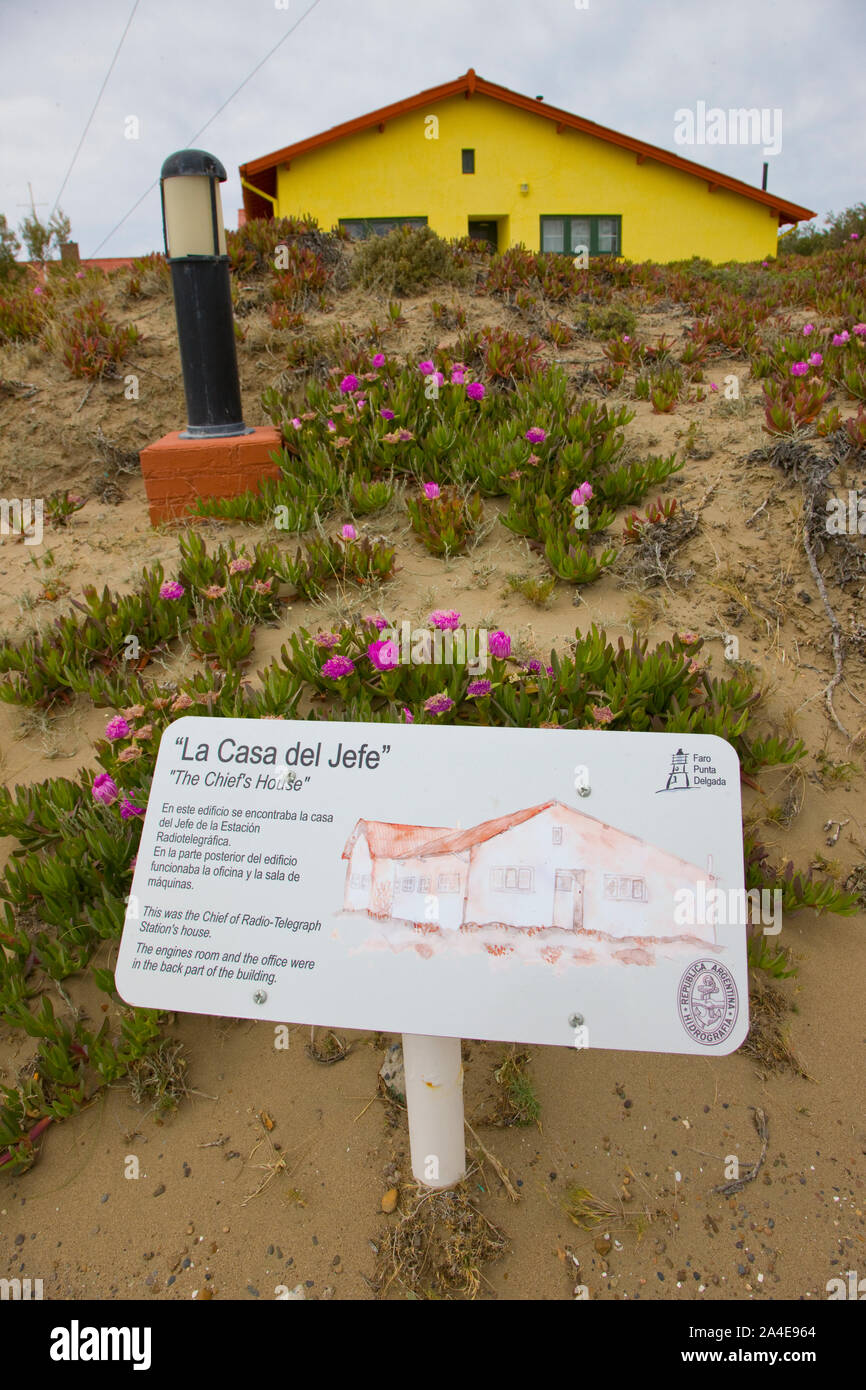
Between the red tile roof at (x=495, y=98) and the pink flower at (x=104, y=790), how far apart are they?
18896 mm

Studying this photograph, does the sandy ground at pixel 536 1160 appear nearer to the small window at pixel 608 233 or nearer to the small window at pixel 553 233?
the small window at pixel 553 233

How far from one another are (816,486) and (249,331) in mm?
4900

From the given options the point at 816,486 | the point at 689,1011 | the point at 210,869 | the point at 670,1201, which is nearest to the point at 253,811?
the point at 210,869

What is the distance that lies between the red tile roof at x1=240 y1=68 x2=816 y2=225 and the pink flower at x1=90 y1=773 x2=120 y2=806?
744 inches

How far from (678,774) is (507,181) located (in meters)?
20.8

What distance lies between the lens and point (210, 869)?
70.7 inches

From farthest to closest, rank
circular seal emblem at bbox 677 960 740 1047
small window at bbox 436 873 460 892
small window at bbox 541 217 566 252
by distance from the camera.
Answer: small window at bbox 541 217 566 252 → small window at bbox 436 873 460 892 → circular seal emblem at bbox 677 960 740 1047

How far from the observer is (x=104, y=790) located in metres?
2.72

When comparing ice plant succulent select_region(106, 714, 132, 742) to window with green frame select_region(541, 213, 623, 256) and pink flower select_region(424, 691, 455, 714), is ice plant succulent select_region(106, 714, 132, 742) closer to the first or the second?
pink flower select_region(424, 691, 455, 714)

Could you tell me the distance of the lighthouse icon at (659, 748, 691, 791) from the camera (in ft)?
5.59

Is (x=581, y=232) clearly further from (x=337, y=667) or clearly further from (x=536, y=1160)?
(x=536, y=1160)

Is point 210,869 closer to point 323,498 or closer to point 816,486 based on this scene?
point 323,498

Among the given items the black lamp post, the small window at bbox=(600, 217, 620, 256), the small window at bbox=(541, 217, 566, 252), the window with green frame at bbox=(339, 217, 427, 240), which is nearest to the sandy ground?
the black lamp post
